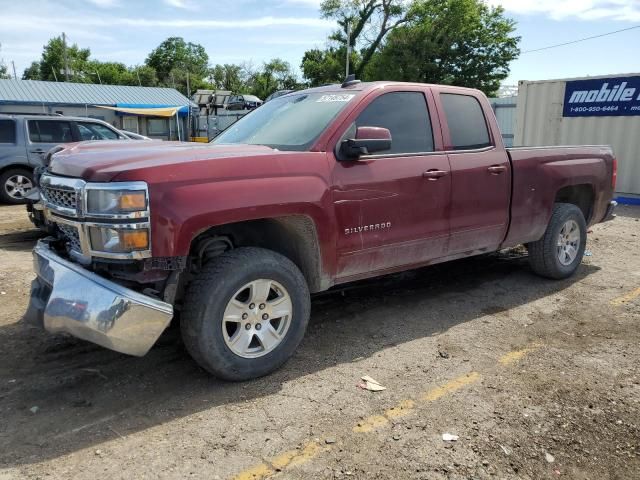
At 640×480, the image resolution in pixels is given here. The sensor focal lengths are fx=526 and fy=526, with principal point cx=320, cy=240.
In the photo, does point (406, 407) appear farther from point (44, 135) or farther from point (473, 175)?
point (44, 135)

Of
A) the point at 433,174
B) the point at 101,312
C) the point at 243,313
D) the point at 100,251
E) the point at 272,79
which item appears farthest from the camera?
the point at 272,79

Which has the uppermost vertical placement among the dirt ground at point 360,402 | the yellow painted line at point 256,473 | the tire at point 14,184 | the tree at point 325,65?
the tree at point 325,65

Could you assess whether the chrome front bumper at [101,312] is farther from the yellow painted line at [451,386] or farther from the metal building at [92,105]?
the metal building at [92,105]

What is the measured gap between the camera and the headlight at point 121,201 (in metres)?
2.89

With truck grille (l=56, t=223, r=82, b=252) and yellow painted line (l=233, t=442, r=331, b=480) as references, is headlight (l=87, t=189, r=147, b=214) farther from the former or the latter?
yellow painted line (l=233, t=442, r=331, b=480)

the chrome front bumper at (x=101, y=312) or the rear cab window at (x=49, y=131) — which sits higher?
the rear cab window at (x=49, y=131)

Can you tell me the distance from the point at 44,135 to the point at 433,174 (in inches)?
375

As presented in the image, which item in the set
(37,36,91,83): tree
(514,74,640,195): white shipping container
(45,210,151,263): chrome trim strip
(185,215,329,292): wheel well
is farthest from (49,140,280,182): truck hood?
(37,36,91,83): tree

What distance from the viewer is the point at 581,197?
239 inches

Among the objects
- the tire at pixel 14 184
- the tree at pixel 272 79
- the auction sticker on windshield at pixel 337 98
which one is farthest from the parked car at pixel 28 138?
the tree at pixel 272 79

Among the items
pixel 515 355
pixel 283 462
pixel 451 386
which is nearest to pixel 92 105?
pixel 515 355

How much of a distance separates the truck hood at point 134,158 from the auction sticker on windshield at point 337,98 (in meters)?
0.74

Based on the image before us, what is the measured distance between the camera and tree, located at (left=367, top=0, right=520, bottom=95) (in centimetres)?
3953

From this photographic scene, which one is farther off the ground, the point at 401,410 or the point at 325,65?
the point at 325,65
